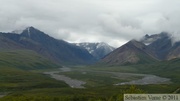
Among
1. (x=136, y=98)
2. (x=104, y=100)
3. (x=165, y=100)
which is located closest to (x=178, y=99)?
(x=165, y=100)

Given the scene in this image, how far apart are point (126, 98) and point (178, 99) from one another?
5419 mm

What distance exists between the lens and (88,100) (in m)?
167

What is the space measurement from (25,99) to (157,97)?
13195 cm

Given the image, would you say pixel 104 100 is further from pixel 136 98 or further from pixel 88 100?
pixel 136 98

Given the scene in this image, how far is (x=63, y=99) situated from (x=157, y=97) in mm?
137332

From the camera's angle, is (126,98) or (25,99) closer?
(126,98)

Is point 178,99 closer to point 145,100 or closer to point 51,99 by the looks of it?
point 145,100

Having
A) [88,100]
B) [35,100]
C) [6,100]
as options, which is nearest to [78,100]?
[88,100]

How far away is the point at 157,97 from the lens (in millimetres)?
35094

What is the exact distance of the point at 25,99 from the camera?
525 ft

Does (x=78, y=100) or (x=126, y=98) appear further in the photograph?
(x=78, y=100)

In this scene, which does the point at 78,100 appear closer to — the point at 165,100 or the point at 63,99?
the point at 63,99

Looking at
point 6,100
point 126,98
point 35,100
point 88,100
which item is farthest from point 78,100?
point 126,98

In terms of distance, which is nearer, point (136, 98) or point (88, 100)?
point (136, 98)
